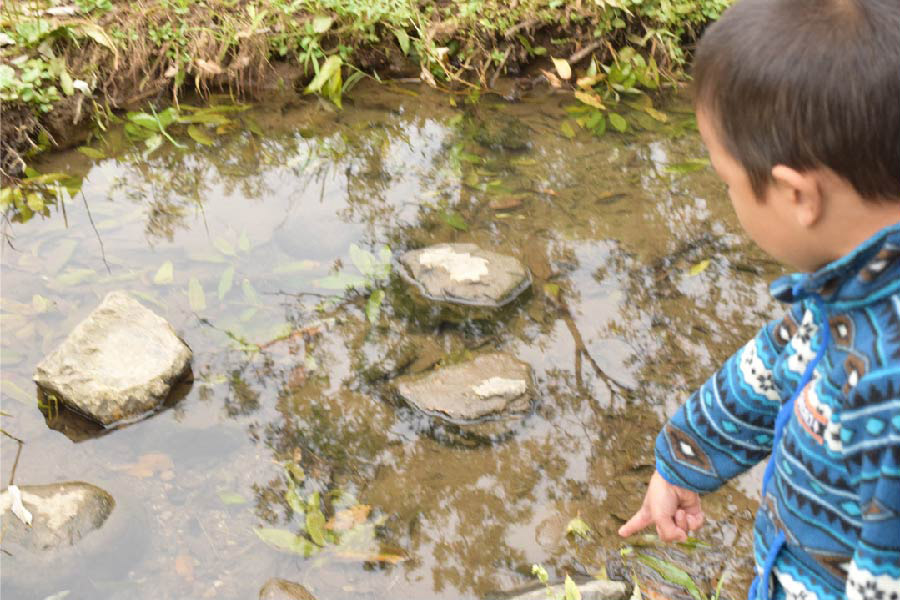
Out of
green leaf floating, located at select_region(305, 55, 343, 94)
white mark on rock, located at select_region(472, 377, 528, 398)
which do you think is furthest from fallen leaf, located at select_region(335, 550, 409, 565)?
green leaf floating, located at select_region(305, 55, 343, 94)

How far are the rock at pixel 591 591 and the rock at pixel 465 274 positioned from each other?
1383 mm

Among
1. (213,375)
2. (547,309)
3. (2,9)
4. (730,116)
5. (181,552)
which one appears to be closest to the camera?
(730,116)

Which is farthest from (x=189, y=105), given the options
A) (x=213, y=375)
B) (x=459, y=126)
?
(x=213, y=375)

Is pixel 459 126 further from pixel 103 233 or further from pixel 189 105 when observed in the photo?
pixel 103 233

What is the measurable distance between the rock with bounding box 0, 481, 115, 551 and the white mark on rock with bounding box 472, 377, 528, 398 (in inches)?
49.8

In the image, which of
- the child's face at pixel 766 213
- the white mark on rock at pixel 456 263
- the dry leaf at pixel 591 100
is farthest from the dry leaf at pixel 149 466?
the dry leaf at pixel 591 100

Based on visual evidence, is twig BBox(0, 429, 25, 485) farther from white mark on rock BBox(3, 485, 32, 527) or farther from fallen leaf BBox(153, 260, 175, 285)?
fallen leaf BBox(153, 260, 175, 285)

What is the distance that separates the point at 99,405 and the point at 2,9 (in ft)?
9.44

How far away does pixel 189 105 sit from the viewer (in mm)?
4902

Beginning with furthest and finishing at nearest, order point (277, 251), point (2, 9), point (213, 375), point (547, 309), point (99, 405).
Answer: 1. point (2, 9)
2. point (277, 251)
3. point (547, 309)
4. point (213, 375)
5. point (99, 405)

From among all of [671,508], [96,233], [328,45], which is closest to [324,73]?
[328,45]

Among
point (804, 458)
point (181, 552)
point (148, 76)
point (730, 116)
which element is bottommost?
point (181, 552)

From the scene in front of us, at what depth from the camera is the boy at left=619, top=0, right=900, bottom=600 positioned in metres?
1.18

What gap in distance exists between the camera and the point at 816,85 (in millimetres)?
1189
